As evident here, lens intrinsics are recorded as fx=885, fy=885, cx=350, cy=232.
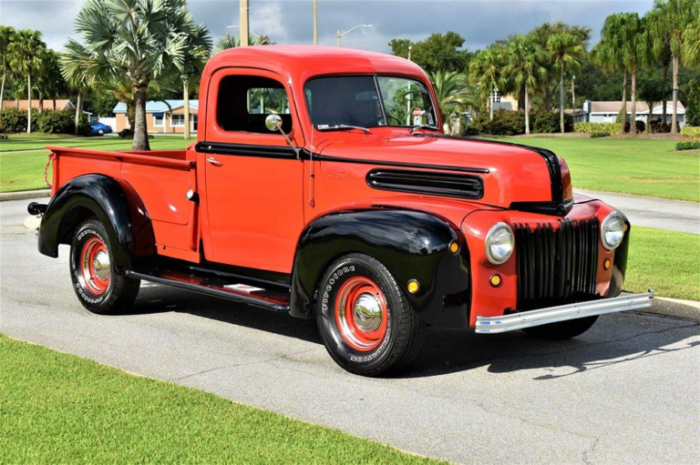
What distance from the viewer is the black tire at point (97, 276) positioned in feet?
25.7

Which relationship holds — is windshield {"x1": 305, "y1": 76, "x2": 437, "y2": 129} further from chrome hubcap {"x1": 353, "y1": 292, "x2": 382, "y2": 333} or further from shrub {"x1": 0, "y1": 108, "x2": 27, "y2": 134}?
shrub {"x1": 0, "y1": 108, "x2": 27, "y2": 134}

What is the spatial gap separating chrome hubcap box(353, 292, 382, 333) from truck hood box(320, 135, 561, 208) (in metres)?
0.96

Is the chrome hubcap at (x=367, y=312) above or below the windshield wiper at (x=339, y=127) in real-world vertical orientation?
below

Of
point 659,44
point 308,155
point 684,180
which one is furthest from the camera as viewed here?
point 659,44

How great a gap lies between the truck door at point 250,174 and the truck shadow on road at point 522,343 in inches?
32.3

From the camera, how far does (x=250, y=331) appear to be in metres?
7.38

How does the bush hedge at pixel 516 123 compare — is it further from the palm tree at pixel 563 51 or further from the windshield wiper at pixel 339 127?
→ the windshield wiper at pixel 339 127

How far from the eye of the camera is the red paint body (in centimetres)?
589

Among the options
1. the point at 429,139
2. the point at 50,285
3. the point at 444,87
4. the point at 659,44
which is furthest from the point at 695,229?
the point at 659,44

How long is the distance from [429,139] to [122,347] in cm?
282

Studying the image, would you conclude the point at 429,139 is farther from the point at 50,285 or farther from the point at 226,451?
the point at 50,285

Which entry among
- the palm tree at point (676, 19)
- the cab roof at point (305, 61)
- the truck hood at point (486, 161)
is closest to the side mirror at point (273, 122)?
the truck hood at point (486, 161)

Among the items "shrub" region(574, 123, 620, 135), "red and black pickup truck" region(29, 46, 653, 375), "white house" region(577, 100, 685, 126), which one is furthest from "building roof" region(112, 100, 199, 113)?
"red and black pickup truck" region(29, 46, 653, 375)

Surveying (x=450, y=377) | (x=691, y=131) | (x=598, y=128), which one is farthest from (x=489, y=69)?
(x=450, y=377)
